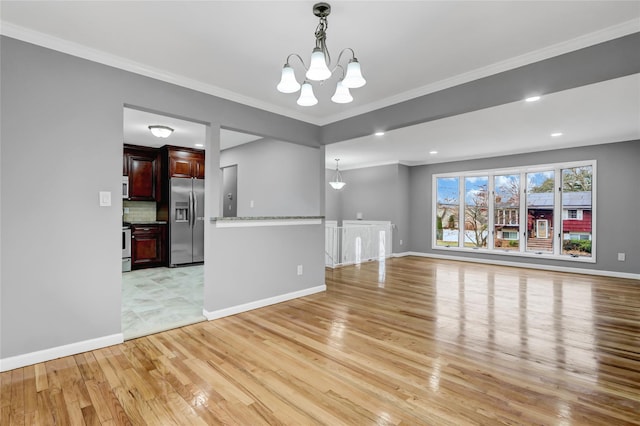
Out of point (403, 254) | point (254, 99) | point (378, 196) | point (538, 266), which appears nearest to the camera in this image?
point (254, 99)

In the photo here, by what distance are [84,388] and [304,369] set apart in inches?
57.2

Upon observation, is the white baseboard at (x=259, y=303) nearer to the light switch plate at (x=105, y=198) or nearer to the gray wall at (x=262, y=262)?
the gray wall at (x=262, y=262)

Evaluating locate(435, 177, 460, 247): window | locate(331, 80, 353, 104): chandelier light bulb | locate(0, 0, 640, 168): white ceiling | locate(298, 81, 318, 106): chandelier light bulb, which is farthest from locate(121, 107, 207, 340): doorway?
locate(435, 177, 460, 247): window

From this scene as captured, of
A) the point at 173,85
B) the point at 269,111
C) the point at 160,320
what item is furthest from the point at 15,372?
the point at 269,111

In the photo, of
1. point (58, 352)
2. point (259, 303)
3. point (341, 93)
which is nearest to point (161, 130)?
point (259, 303)

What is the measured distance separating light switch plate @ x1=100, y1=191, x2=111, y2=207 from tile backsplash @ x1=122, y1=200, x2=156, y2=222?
4174 mm

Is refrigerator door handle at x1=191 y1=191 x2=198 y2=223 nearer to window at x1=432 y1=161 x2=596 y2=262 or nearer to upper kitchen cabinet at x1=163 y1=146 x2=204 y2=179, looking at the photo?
upper kitchen cabinet at x1=163 y1=146 x2=204 y2=179

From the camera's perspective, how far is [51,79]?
2438 millimetres

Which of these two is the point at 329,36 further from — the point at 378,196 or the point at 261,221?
the point at 378,196

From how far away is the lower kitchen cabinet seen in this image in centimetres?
593

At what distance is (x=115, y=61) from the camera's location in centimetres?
269

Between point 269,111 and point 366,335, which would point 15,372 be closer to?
point 366,335

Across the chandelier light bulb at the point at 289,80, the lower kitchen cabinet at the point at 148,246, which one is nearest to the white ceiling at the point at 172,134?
the lower kitchen cabinet at the point at 148,246

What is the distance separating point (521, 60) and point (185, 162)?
587 centimetres
